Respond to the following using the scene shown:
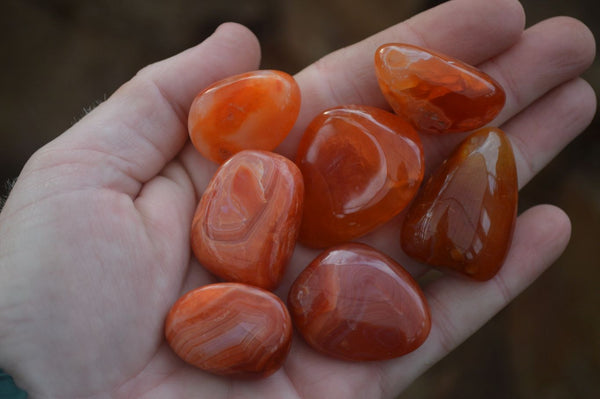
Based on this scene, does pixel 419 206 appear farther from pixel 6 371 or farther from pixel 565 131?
pixel 6 371

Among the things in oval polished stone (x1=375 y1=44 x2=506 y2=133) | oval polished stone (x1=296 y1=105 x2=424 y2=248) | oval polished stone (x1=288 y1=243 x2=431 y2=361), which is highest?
oval polished stone (x1=375 y1=44 x2=506 y2=133)

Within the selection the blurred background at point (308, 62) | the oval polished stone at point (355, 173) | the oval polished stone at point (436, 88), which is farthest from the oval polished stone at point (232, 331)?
the blurred background at point (308, 62)

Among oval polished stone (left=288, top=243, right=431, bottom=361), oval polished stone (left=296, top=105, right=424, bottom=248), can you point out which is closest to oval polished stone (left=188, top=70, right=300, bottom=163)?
oval polished stone (left=296, top=105, right=424, bottom=248)

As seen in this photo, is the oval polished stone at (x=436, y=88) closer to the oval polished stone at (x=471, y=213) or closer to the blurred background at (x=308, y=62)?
the oval polished stone at (x=471, y=213)

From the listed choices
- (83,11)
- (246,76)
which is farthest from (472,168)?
(83,11)

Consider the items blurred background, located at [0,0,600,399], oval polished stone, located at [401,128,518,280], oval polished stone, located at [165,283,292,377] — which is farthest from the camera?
blurred background, located at [0,0,600,399]

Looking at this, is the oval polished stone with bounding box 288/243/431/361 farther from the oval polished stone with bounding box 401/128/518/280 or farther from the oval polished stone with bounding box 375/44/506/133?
the oval polished stone with bounding box 375/44/506/133

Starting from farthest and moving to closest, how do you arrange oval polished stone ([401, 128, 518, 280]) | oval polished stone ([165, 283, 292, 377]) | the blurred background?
the blurred background
oval polished stone ([401, 128, 518, 280])
oval polished stone ([165, 283, 292, 377])
